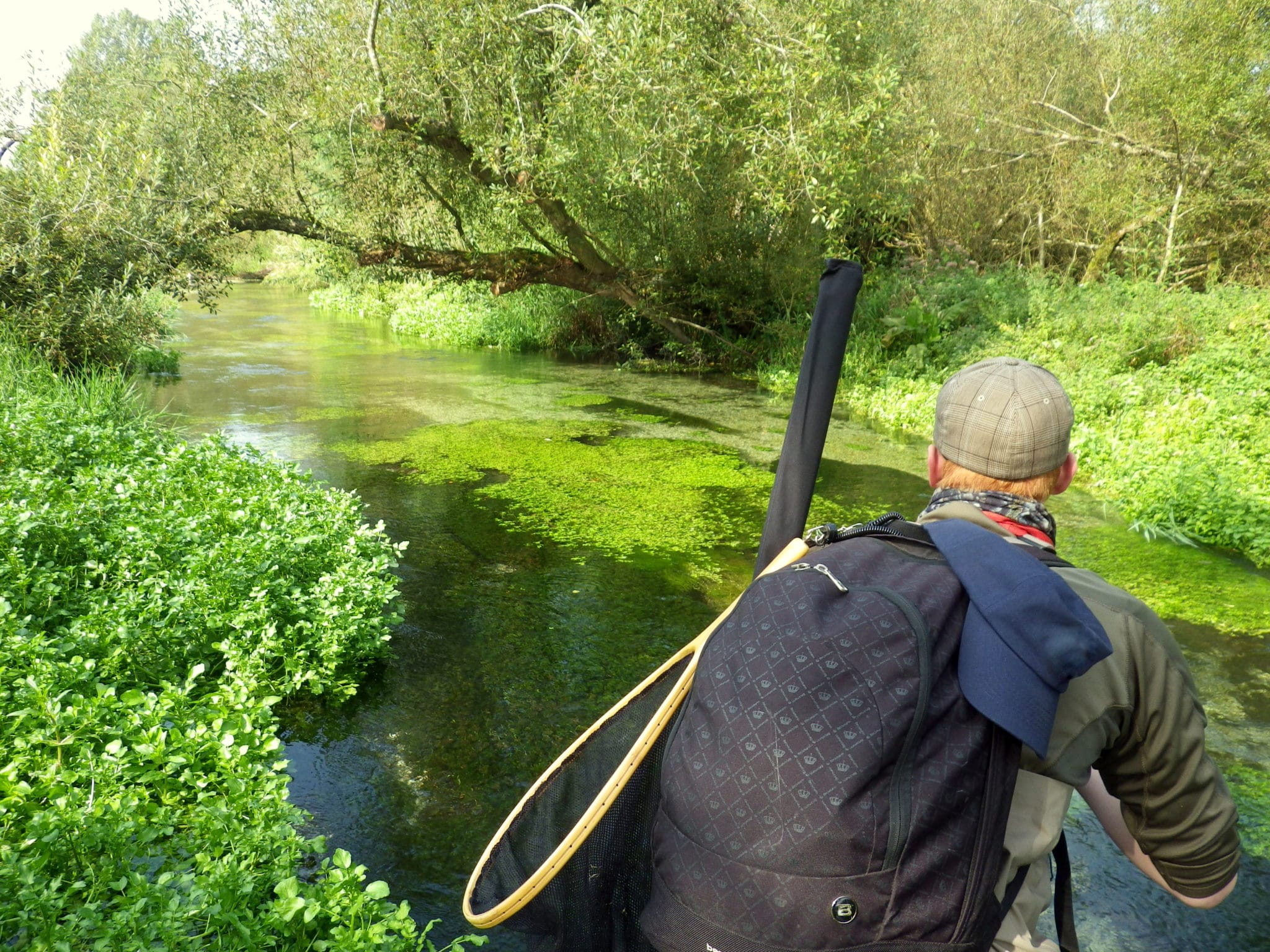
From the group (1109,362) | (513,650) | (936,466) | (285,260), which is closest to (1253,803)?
(936,466)

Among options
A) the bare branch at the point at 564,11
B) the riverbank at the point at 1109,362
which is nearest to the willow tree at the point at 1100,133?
the riverbank at the point at 1109,362

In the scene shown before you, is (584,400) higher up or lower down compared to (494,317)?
lower down

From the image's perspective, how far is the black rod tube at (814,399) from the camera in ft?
4.74

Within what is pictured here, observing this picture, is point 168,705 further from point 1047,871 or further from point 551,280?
point 551,280

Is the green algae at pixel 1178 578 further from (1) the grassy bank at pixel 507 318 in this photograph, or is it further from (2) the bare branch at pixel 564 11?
(1) the grassy bank at pixel 507 318

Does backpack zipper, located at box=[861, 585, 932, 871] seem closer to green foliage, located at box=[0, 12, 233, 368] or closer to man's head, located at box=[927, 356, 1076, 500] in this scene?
man's head, located at box=[927, 356, 1076, 500]

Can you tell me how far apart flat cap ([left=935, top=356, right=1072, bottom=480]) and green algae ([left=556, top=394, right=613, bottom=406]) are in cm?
984

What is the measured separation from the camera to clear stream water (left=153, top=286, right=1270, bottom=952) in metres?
3.01

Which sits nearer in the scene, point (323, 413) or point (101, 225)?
point (101, 225)

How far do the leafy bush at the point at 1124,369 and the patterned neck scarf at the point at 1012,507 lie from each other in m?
5.58

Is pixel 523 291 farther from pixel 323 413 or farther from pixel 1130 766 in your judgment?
pixel 1130 766

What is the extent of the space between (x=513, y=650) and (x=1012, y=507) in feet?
11.4

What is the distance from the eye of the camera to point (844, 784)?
1156mm

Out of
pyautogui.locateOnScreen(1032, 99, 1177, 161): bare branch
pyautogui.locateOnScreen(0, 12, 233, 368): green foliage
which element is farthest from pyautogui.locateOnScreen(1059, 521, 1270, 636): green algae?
pyautogui.locateOnScreen(0, 12, 233, 368): green foliage
